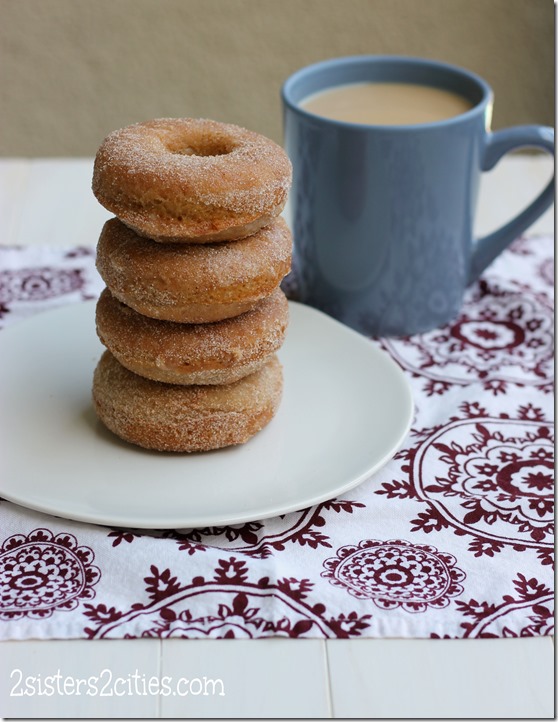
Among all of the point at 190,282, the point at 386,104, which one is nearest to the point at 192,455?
the point at 190,282

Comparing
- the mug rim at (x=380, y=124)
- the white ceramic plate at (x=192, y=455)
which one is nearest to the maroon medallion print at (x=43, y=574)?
the white ceramic plate at (x=192, y=455)

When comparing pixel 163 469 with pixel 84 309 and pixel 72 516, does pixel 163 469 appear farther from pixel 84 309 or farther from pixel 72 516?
pixel 84 309

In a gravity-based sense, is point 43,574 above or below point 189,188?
below

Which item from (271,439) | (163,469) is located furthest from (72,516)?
(271,439)

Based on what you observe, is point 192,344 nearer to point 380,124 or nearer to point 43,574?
point 43,574

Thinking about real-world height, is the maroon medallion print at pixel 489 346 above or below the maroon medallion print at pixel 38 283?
below

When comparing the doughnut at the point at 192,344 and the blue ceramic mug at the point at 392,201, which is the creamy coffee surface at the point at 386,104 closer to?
the blue ceramic mug at the point at 392,201

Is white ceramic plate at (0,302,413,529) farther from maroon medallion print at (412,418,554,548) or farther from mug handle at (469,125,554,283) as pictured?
mug handle at (469,125,554,283)
